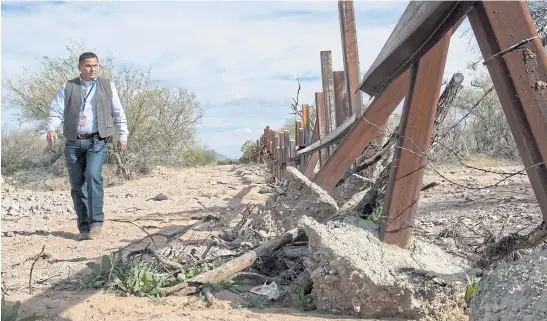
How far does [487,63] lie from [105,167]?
15.9m

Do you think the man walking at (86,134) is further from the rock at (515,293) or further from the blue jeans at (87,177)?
the rock at (515,293)

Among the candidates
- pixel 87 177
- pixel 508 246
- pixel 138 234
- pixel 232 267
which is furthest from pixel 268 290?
pixel 87 177

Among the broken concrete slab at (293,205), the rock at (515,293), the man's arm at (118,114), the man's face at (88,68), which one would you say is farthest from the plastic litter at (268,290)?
the man's face at (88,68)

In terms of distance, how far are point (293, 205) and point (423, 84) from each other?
210 centimetres

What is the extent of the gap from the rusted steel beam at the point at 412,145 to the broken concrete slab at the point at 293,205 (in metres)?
1.23

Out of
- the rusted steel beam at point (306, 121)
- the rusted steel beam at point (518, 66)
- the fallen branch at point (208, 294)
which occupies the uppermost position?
the rusted steel beam at point (306, 121)

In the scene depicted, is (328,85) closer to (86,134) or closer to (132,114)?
(86,134)

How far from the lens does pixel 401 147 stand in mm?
3215

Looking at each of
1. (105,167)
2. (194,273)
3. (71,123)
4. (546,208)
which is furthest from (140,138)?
(546,208)

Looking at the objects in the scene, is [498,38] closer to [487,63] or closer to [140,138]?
[487,63]

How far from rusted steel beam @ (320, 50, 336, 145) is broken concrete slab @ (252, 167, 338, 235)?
6.33 feet

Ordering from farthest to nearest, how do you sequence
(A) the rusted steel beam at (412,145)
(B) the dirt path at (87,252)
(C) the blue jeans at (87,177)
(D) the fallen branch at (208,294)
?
1. (C) the blue jeans at (87,177)
2. (D) the fallen branch at (208,294)
3. (B) the dirt path at (87,252)
4. (A) the rusted steel beam at (412,145)

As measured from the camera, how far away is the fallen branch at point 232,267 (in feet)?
12.0

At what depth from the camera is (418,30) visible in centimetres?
205
